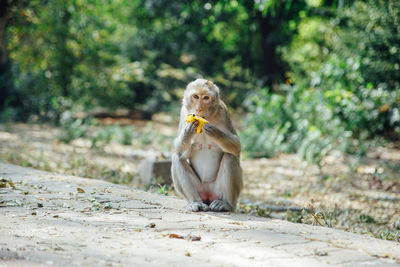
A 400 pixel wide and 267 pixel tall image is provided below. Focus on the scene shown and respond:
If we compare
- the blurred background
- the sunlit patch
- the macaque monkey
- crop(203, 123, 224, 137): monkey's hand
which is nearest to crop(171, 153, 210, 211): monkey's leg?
the macaque monkey

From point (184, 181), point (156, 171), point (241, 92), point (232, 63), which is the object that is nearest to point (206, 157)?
point (184, 181)

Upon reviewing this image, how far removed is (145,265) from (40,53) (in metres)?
12.4

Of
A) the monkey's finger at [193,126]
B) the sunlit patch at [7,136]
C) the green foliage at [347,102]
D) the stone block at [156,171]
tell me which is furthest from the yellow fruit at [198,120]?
the sunlit patch at [7,136]

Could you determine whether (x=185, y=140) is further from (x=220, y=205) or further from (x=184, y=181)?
(x=220, y=205)

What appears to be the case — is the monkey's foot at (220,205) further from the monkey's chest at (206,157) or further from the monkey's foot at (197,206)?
the monkey's chest at (206,157)

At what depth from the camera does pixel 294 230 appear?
409 centimetres

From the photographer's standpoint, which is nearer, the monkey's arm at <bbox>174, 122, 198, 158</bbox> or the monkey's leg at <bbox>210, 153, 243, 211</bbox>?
the monkey's arm at <bbox>174, 122, 198, 158</bbox>

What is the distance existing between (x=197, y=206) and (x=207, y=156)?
0.61 m

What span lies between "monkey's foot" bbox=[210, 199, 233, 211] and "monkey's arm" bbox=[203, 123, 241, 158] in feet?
1.74

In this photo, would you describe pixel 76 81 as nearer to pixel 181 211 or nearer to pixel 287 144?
pixel 287 144

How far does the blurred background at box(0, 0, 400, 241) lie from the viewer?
8.47 m

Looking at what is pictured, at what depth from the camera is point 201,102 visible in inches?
193

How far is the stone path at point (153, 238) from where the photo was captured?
315 cm

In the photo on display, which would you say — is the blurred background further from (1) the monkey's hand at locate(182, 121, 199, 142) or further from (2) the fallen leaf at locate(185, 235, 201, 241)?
(2) the fallen leaf at locate(185, 235, 201, 241)
